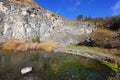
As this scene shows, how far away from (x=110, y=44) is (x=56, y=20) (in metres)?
24.5

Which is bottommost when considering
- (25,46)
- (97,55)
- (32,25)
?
(97,55)

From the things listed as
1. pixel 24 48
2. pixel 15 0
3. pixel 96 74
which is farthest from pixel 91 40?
pixel 96 74

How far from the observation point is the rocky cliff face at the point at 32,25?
55.8m

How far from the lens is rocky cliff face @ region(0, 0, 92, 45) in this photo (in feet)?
183

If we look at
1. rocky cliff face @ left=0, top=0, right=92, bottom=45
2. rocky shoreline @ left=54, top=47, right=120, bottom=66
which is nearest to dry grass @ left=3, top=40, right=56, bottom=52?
rocky shoreline @ left=54, top=47, right=120, bottom=66

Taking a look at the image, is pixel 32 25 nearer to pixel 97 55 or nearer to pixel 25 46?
pixel 25 46

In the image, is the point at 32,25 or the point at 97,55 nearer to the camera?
the point at 97,55

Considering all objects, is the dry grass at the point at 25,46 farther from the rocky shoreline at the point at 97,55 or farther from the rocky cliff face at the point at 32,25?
the rocky cliff face at the point at 32,25

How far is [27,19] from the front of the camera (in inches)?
2373

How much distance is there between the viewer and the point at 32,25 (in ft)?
200

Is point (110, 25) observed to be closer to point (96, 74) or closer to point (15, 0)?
point (15, 0)

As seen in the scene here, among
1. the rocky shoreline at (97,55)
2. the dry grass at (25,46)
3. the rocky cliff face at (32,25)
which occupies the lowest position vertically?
the rocky shoreline at (97,55)

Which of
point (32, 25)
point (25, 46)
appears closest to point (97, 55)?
point (25, 46)

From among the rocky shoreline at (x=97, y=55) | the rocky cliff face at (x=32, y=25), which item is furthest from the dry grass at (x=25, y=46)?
the rocky cliff face at (x=32, y=25)
